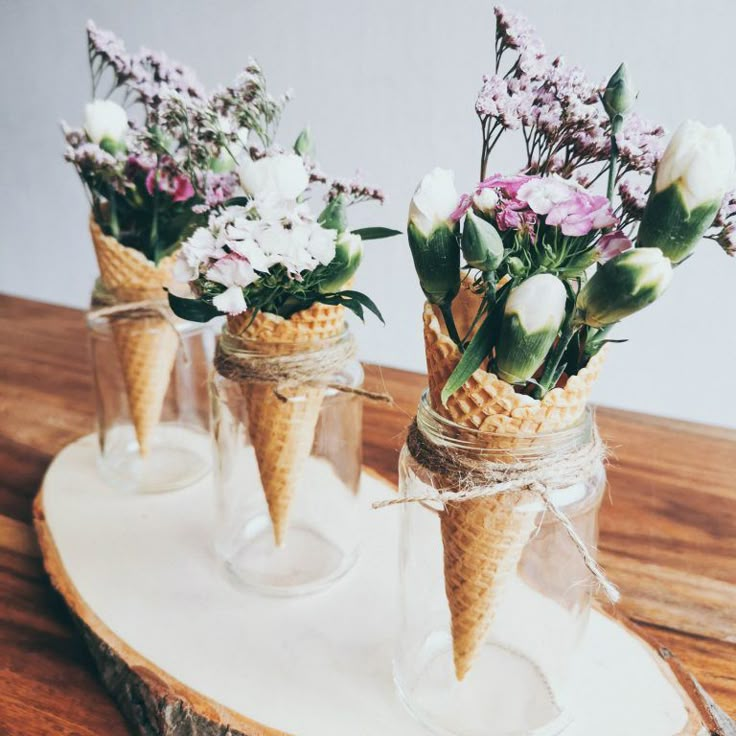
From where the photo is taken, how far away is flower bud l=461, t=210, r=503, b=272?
0.44m

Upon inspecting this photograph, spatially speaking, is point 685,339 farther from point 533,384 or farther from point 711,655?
point 533,384

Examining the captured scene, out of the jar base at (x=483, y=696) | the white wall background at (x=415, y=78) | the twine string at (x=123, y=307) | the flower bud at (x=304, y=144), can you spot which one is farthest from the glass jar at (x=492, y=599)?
the white wall background at (x=415, y=78)

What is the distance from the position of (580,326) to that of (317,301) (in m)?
0.29

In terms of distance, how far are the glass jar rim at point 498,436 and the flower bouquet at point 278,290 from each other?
5.6 inches

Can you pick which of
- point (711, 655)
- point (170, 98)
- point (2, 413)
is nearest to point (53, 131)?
point (2, 413)

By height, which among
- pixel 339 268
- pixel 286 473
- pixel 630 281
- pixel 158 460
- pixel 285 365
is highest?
pixel 630 281

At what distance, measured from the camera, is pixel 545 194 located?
45 cm

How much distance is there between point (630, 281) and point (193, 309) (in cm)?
41

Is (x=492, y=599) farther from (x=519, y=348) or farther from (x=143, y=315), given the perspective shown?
(x=143, y=315)

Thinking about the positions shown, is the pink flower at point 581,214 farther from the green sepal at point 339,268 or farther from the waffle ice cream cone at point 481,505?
the green sepal at point 339,268

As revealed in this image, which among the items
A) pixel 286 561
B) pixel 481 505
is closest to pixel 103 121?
pixel 286 561

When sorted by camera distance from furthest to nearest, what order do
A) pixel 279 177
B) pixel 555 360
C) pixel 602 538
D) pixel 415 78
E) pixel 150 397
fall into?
pixel 415 78 → pixel 150 397 → pixel 602 538 → pixel 279 177 → pixel 555 360

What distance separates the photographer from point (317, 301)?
2.36ft

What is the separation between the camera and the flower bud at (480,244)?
445mm
